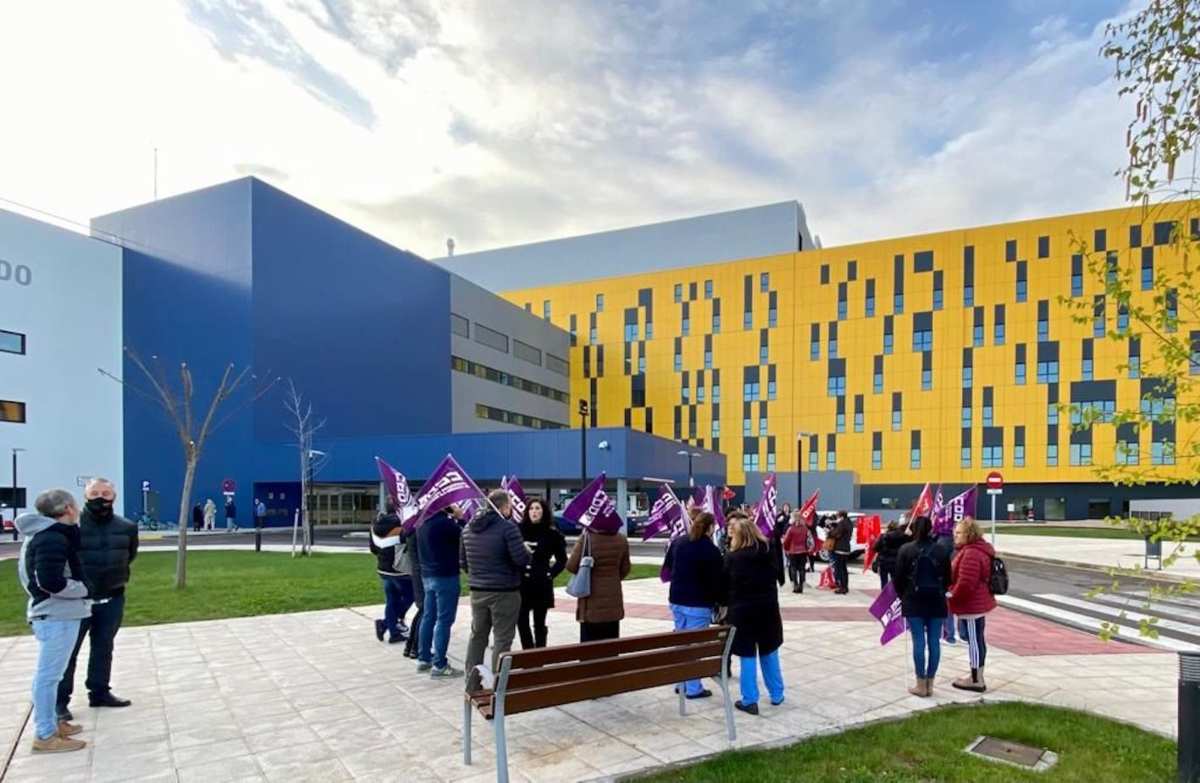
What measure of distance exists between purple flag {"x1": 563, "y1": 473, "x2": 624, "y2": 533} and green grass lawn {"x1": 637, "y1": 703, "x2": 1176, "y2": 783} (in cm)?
206

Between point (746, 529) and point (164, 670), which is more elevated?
point (746, 529)

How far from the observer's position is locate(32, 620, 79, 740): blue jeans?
17.4ft

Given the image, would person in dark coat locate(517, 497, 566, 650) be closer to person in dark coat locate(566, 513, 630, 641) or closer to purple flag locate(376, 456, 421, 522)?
person in dark coat locate(566, 513, 630, 641)

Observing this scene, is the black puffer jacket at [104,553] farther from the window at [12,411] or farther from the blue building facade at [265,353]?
the window at [12,411]

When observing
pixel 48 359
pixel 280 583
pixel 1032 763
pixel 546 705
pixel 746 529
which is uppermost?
pixel 48 359

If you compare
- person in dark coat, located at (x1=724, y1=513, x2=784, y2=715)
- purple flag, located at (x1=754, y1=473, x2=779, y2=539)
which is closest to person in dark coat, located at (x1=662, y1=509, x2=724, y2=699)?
person in dark coat, located at (x1=724, y1=513, x2=784, y2=715)

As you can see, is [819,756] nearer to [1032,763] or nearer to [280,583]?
[1032,763]

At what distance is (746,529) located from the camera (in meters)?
6.21

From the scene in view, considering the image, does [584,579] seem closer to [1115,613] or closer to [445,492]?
[445,492]

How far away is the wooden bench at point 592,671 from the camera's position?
4.59 m

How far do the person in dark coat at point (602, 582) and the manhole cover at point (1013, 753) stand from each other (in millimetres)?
3086

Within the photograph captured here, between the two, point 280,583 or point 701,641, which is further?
point 280,583

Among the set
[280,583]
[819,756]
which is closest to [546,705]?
[819,756]

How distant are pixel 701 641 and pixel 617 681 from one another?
0.89 metres
